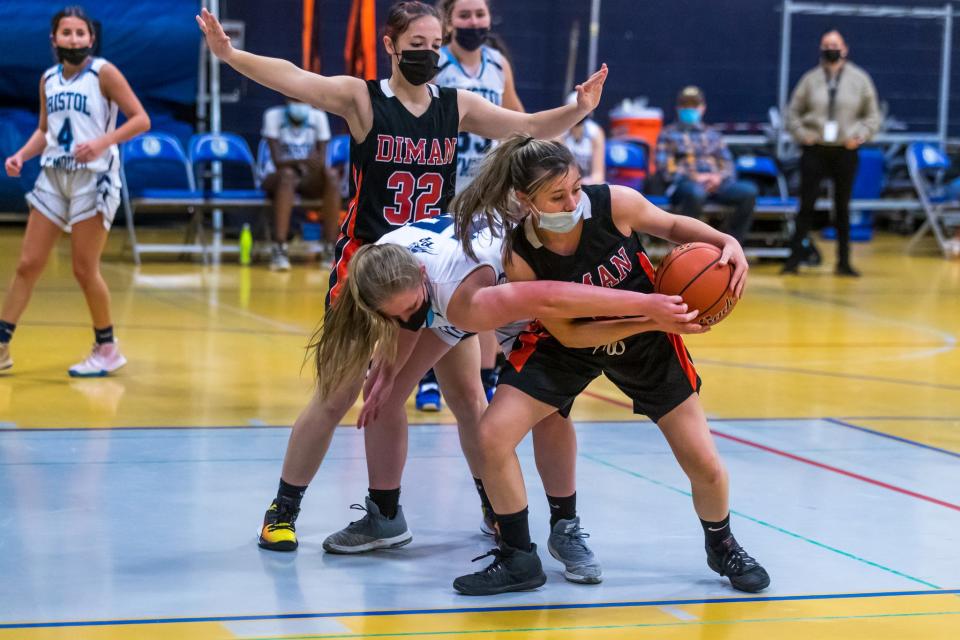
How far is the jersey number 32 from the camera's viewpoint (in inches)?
176

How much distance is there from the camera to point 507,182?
3.80 metres

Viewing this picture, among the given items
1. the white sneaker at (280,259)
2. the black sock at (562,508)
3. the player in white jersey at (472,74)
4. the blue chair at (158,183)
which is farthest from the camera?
the blue chair at (158,183)

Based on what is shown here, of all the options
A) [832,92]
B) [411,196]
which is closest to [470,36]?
[411,196]

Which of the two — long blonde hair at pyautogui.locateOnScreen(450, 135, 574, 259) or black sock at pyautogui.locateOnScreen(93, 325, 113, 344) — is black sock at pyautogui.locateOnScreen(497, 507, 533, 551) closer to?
long blonde hair at pyautogui.locateOnScreen(450, 135, 574, 259)

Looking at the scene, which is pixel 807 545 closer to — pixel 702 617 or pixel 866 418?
pixel 702 617

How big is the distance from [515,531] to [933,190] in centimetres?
1250

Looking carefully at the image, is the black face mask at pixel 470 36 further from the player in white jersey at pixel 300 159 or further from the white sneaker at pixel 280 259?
the player in white jersey at pixel 300 159

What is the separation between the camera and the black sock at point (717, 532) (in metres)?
3.93

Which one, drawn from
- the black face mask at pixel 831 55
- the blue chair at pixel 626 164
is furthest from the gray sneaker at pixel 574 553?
the blue chair at pixel 626 164

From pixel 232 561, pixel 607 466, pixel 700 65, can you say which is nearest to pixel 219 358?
pixel 607 466

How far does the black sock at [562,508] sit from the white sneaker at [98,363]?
3.62 m

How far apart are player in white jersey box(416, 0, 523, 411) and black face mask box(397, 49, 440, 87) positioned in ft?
4.98

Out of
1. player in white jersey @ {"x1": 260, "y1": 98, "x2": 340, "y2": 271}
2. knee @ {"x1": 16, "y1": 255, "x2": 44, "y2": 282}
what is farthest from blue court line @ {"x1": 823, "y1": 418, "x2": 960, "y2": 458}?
player in white jersey @ {"x1": 260, "y1": 98, "x2": 340, "y2": 271}

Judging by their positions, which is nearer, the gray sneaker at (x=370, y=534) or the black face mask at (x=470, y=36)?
the gray sneaker at (x=370, y=534)
